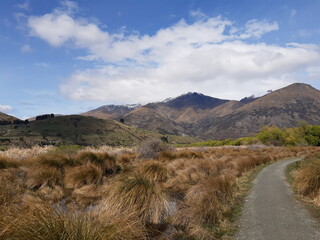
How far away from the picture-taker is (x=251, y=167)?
22.8m

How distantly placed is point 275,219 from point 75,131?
16020 cm

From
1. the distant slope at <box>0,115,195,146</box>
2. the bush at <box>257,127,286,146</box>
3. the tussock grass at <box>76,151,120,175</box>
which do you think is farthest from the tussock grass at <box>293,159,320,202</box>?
the distant slope at <box>0,115,195,146</box>

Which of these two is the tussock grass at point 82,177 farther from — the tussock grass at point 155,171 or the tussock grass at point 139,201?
the tussock grass at point 139,201

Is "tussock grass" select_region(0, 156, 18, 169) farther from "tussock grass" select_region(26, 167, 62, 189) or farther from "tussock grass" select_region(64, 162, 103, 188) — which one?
"tussock grass" select_region(64, 162, 103, 188)

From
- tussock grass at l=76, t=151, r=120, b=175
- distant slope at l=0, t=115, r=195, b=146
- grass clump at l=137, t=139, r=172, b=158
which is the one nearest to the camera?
tussock grass at l=76, t=151, r=120, b=175

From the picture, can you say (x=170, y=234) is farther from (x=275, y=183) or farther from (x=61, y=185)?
(x=275, y=183)

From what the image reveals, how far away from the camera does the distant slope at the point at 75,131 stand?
432 feet

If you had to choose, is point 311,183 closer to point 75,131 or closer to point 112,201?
point 112,201

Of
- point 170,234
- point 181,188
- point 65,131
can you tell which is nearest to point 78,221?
point 170,234

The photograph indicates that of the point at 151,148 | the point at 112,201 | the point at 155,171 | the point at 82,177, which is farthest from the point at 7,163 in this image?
the point at 151,148

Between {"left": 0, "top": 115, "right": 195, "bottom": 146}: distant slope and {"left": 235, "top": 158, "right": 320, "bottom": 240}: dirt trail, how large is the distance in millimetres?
117804

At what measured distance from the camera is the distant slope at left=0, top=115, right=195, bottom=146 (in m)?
132

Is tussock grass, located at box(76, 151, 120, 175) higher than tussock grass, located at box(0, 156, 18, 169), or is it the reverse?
tussock grass, located at box(0, 156, 18, 169)

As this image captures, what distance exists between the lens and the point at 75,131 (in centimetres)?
15850
